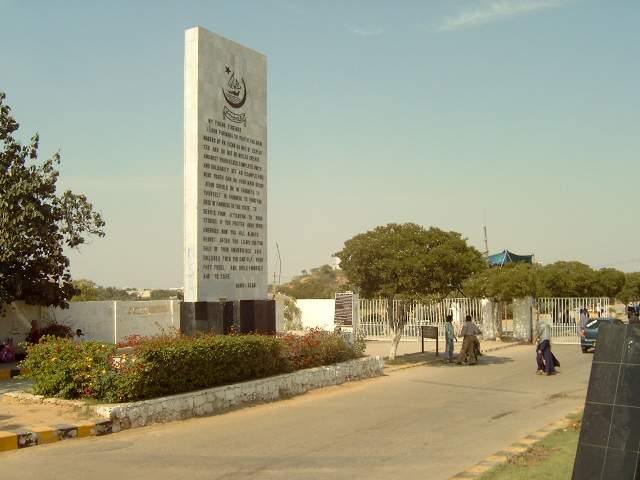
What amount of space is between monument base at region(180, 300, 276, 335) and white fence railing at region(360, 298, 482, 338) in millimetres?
15721

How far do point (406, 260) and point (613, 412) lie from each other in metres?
13.2

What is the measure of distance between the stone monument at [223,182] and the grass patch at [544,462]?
7110 mm

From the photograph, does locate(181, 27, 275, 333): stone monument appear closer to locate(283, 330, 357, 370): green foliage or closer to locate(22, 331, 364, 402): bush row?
locate(283, 330, 357, 370): green foliage

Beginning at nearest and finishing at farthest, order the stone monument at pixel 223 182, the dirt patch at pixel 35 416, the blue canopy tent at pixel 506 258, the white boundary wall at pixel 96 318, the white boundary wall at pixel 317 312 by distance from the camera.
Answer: the dirt patch at pixel 35 416 → the stone monument at pixel 223 182 → the white boundary wall at pixel 96 318 → the white boundary wall at pixel 317 312 → the blue canopy tent at pixel 506 258

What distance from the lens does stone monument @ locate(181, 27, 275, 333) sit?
43.7ft

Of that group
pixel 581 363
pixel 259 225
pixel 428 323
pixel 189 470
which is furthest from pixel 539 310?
pixel 189 470

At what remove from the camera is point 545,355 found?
17172 mm

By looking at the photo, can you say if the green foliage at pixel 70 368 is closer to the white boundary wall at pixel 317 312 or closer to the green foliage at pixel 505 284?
the green foliage at pixel 505 284

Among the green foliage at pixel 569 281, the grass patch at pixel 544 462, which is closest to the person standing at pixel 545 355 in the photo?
the grass patch at pixel 544 462

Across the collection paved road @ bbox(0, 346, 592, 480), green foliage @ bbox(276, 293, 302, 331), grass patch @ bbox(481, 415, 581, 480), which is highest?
green foliage @ bbox(276, 293, 302, 331)

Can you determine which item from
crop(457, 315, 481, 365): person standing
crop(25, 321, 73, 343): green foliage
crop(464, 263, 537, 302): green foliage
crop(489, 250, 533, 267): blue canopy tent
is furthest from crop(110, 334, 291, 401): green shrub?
crop(489, 250, 533, 267): blue canopy tent

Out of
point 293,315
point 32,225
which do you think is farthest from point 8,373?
point 293,315

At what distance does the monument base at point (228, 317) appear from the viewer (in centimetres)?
1323

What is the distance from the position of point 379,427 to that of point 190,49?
27.2 ft
